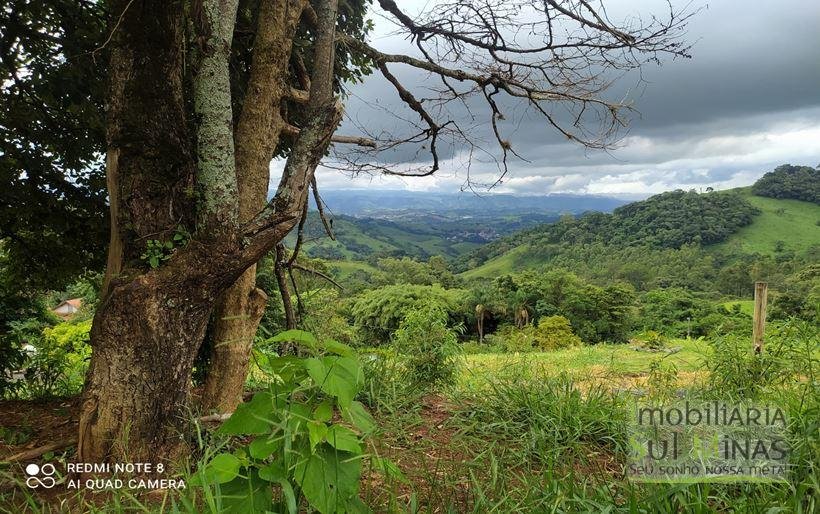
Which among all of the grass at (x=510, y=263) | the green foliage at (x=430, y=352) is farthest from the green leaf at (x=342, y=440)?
the grass at (x=510, y=263)

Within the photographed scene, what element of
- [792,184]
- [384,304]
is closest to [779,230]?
[792,184]

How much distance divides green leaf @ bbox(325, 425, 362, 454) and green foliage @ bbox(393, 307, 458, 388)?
285 cm

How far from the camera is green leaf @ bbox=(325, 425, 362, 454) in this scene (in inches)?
64.1

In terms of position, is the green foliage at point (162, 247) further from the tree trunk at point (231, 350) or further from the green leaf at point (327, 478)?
the green leaf at point (327, 478)

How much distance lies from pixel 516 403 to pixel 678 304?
148 ft

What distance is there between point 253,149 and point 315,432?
2.41 metres

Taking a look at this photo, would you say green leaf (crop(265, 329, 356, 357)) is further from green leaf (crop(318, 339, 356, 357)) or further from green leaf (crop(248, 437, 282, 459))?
green leaf (crop(248, 437, 282, 459))

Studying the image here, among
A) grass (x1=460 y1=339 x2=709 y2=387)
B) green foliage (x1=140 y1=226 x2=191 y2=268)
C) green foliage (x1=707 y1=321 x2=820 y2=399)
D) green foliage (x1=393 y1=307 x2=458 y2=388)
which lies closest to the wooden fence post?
grass (x1=460 y1=339 x2=709 y2=387)

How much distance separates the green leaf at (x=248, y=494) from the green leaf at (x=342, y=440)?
0.32 meters

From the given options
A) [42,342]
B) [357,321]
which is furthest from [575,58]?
[357,321]

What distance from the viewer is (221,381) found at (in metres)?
3.50

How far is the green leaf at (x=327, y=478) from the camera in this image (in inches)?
63.4

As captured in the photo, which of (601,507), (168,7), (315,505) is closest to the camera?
(315,505)

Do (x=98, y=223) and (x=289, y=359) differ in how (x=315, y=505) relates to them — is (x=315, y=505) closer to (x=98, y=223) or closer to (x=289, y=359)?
(x=289, y=359)
